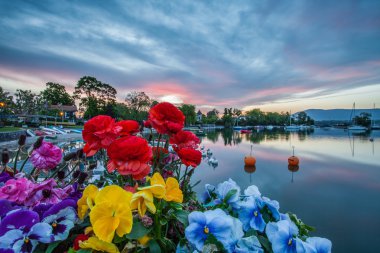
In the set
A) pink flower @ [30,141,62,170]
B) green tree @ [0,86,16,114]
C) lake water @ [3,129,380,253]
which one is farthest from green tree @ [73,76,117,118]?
pink flower @ [30,141,62,170]

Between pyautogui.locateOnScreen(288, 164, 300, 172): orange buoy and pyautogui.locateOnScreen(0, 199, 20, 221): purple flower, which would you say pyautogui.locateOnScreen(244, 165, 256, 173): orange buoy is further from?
pyautogui.locateOnScreen(0, 199, 20, 221): purple flower

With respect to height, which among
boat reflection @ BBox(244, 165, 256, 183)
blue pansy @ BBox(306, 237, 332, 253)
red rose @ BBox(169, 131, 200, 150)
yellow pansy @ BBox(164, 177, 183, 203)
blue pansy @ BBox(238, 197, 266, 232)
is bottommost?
boat reflection @ BBox(244, 165, 256, 183)

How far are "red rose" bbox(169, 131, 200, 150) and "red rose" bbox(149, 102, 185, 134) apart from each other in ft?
0.15

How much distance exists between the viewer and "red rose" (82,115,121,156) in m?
0.83

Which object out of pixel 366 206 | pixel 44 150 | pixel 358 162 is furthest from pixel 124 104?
pixel 44 150

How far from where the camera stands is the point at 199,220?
61 cm

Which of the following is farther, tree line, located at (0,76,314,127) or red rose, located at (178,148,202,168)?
tree line, located at (0,76,314,127)

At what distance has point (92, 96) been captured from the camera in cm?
6122

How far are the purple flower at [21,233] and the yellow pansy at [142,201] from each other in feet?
0.86

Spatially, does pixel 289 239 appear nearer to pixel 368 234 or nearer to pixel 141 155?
pixel 141 155

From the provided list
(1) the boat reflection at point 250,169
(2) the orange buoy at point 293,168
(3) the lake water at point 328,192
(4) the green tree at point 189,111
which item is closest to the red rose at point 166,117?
(3) the lake water at point 328,192

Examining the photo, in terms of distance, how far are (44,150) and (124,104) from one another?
66527 mm

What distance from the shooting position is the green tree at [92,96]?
193 ft

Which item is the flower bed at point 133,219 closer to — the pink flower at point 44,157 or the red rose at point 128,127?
the red rose at point 128,127
